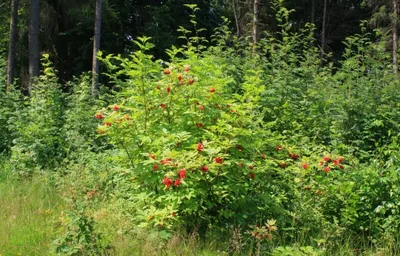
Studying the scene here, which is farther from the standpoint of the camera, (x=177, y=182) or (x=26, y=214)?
(x=26, y=214)

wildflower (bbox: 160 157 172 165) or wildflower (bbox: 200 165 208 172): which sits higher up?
wildflower (bbox: 160 157 172 165)

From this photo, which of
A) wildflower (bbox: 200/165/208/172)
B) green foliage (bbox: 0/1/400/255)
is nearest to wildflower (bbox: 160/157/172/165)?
green foliage (bbox: 0/1/400/255)

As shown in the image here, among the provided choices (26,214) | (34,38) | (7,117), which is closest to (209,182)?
(26,214)

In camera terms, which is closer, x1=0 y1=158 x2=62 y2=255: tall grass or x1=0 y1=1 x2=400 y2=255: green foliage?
x1=0 y1=1 x2=400 y2=255: green foliage

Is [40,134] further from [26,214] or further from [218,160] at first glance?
[218,160]

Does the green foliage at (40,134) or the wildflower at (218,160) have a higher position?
the wildflower at (218,160)

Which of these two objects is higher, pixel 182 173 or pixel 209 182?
pixel 182 173

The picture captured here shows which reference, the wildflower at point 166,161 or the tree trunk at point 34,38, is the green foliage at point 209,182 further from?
the tree trunk at point 34,38

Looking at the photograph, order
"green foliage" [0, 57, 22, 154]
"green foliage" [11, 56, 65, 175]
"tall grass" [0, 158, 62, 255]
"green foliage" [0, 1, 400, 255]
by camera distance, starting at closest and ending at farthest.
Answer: "green foliage" [0, 1, 400, 255], "tall grass" [0, 158, 62, 255], "green foliage" [11, 56, 65, 175], "green foliage" [0, 57, 22, 154]

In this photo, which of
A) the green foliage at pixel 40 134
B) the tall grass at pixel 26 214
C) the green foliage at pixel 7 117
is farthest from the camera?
the green foliage at pixel 7 117

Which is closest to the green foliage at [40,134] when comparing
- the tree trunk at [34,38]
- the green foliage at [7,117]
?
the green foliage at [7,117]

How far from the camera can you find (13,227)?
4258 millimetres

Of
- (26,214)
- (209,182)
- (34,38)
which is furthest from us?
(34,38)

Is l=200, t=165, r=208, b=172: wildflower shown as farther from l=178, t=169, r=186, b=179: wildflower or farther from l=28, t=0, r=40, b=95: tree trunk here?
l=28, t=0, r=40, b=95: tree trunk
